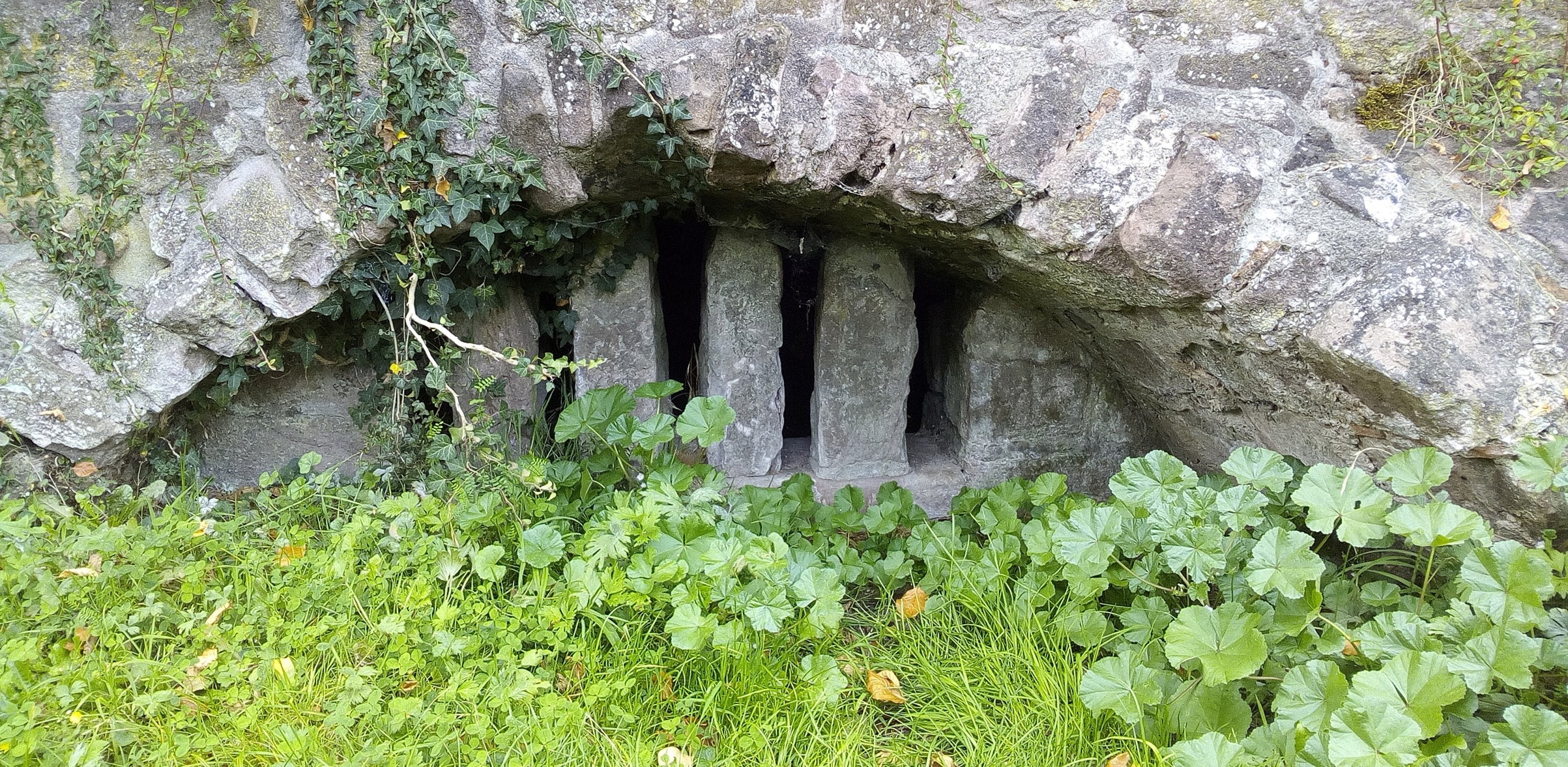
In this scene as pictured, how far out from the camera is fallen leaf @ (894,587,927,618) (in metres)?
1.88

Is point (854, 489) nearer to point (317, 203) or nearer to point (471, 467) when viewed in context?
point (471, 467)

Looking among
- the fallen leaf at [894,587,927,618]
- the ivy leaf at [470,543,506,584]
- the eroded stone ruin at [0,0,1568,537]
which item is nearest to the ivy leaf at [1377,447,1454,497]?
the eroded stone ruin at [0,0,1568,537]

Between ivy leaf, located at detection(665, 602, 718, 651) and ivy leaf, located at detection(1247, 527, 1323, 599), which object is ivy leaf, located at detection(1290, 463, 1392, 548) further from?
ivy leaf, located at detection(665, 602, 718, 651)

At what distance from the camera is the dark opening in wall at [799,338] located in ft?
9.21

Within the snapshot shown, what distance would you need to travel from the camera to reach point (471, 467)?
2111 mm

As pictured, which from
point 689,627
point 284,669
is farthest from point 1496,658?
point 284,669

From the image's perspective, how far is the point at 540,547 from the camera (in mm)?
1811

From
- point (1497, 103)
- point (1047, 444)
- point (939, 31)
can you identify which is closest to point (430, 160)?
point (939, 31)

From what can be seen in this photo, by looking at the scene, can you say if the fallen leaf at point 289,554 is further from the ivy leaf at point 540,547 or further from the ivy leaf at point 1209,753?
the ivy leaf at point 1209,753

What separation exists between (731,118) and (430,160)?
682 mm

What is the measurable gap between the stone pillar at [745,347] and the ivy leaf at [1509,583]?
160 cm

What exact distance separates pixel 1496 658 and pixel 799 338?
7.14 ft

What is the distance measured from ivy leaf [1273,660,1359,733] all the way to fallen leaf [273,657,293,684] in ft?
5.81

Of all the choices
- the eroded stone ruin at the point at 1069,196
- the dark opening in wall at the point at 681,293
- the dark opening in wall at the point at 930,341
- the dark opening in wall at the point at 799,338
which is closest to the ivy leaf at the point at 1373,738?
the eroded stone ruin at the point at 1069,196
